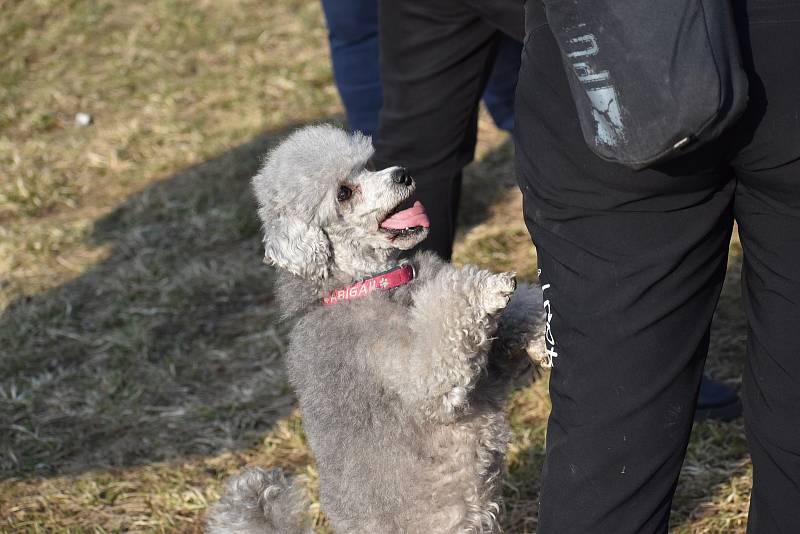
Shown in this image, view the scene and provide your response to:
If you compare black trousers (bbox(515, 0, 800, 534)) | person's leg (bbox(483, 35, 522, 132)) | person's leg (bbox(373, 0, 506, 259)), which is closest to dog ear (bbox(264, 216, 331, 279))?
person's leg (bbox(373, 0, 506, 259))

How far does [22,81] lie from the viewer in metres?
8.20

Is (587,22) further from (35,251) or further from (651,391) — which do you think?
(35,251)

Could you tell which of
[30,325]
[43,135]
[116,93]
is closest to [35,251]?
[30,325]

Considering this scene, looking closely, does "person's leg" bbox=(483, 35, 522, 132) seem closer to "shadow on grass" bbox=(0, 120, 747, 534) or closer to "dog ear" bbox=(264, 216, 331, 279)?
"shadow on grass" bbox=(0, 120, 747, 534)

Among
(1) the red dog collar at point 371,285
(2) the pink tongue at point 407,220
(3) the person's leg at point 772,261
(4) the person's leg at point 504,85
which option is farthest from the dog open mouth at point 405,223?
(4) the person's leg at point 504,85

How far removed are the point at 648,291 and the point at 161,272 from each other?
3.96m

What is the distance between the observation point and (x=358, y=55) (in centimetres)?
469

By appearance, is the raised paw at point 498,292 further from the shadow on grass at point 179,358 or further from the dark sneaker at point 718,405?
the dark sneaker at point 718,405

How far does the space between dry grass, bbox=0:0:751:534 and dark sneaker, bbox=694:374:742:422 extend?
42 millimetres

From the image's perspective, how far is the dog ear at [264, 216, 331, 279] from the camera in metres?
2.66

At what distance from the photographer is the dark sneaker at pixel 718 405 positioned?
11.5 feet

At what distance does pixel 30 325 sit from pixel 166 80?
352cm

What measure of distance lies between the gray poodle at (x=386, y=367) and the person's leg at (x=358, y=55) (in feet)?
6.24

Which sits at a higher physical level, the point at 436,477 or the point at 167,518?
the point at 436,477
